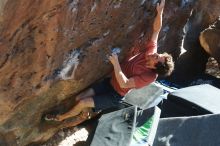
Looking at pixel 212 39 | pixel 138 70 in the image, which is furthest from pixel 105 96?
pixel 212 39

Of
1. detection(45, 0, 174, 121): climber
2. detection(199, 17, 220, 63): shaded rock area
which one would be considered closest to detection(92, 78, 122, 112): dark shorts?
detection(45, 0, 174, 121): climber

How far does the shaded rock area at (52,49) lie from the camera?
193 inches

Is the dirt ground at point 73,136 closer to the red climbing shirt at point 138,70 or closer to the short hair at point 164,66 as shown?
the red climbing shirt at point 138,70

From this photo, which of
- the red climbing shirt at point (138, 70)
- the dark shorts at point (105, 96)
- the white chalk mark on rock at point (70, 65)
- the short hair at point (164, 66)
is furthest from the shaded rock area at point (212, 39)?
the white chalk mark on rock at point (70, 65)

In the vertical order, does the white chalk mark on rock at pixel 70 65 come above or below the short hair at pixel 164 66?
above

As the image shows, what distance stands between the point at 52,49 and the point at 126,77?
1120 millimetres

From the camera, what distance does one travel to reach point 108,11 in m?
5.68

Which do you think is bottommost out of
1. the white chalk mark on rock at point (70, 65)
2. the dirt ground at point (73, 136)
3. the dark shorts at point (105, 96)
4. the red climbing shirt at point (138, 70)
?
the dirt ground at point (73, 136)

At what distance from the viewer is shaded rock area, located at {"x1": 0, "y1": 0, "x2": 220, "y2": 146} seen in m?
4.90

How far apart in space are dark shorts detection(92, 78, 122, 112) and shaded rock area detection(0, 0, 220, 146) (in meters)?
0.16

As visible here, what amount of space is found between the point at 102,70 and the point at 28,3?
6.19ft

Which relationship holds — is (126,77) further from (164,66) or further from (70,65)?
(70,65)

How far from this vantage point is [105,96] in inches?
242

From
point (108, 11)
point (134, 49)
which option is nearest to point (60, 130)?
point (134, 49)
